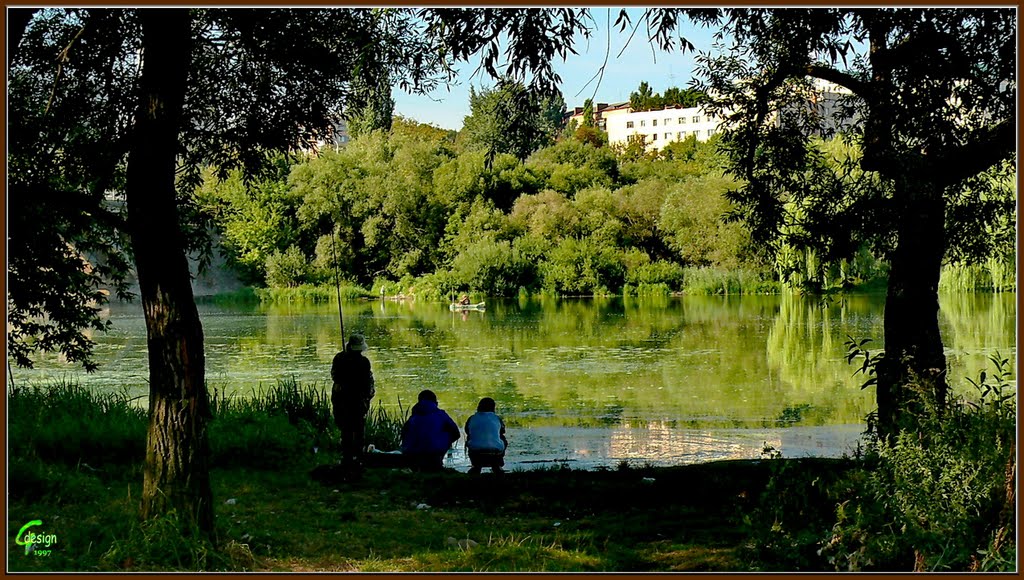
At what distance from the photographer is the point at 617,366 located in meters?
17.3

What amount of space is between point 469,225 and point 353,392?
34080 mm

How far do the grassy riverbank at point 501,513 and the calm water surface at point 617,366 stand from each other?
2.14 metres

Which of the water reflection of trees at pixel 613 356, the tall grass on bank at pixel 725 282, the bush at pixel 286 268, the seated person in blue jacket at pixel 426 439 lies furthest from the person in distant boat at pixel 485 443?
the bush at pixel 286 268

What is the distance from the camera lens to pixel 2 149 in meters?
3.59

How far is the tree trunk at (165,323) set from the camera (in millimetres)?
4004

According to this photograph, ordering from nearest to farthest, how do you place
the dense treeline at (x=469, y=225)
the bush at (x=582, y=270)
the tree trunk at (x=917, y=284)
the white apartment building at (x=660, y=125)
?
1. the tree trunk at (x=917, y=284)
2. the dense treeline at (x=469, y=225)
3. the bush at (x=582, y=270)
4. the white apartment building at (x=660, y=125)

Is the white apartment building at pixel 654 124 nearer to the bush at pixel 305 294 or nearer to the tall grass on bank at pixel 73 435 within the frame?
the bush at pixel 305 294

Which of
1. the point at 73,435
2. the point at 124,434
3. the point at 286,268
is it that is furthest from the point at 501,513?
the point at 286,268

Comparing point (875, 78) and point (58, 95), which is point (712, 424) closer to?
point (875, 78)

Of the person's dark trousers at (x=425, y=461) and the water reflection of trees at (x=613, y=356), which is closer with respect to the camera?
the person's dark trousers at (x=425, y=461)

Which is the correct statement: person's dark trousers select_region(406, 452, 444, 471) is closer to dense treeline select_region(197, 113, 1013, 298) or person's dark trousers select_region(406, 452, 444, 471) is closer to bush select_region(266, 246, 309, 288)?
dense treeline select_region(197, 113, 1013, 298)

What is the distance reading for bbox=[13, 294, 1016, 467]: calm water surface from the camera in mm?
10812

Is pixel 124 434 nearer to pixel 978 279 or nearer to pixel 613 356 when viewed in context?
pixel 613 356

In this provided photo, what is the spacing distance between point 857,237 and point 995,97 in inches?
54.1
